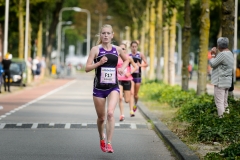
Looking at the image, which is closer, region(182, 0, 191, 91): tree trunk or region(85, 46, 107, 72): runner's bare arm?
region(85, 46, 107, 72): runner's bare arm

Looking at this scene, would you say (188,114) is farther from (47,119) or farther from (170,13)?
(170,13)

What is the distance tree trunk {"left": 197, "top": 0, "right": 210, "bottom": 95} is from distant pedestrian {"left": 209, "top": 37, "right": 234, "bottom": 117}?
23.2ft

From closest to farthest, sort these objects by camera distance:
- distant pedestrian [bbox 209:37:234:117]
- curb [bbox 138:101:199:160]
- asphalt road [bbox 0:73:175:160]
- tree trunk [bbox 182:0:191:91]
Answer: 1. curb [bbox 138:101:199:160]
2. asphalt road [bbox 0:73:175:160]
3. distant pedestrian [bbox 209:37:234:117]
4. tree trunk [bbox 182:0:191:91]

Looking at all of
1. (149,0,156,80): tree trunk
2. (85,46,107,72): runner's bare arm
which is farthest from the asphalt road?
(149,0,156,80): tree trunk

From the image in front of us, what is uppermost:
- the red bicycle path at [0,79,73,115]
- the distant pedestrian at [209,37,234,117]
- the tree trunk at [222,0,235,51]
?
the tree trunk at [222,0,235,51]

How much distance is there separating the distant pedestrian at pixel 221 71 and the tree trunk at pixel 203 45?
7076 millimetres

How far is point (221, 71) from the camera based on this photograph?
14445 millimetres

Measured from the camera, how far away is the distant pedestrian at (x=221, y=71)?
14.2 m

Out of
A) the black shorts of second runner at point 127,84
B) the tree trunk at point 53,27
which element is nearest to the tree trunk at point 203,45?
the black shorts of second runner at point 127,84

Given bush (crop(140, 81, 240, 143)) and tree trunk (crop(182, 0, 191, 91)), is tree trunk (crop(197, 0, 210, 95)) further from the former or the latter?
tree trunk (crop(182, 0, 191, 91))

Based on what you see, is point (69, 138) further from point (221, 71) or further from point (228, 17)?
point (228, 17)

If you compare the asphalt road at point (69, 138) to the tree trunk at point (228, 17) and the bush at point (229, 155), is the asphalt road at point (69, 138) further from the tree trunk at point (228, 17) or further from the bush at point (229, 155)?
the tree trunk at point (228, 17)

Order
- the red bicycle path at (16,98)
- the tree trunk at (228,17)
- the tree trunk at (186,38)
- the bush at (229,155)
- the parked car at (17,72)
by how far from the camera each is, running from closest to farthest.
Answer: the bush at (229,155) < the tree trunk at (228,17) < the red bicycle path at (16,98) < the tree trunk at (186,38) < the parked car at (17,72)

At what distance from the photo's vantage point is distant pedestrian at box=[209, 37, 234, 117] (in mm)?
14241
